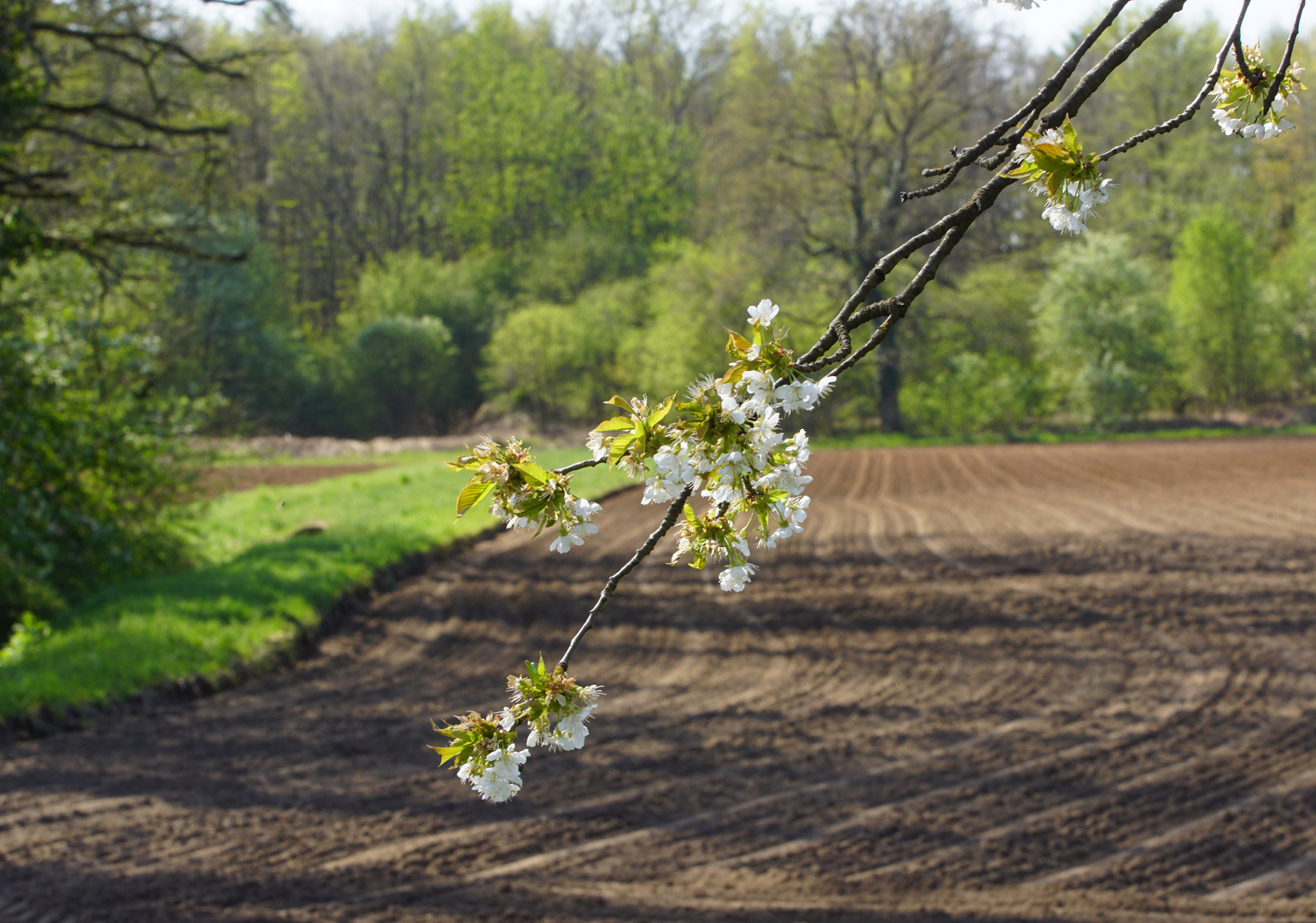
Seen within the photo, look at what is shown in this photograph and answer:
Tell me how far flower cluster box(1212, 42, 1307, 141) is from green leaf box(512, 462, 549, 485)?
1.34 m

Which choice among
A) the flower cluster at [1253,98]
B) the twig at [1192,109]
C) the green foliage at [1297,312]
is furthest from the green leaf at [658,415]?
the green foliage at [1297,312]

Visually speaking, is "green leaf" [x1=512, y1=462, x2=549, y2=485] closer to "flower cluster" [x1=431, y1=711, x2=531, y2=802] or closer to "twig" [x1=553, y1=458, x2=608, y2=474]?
"twig" [x1=553, y1=458, x2=608, y2=474]

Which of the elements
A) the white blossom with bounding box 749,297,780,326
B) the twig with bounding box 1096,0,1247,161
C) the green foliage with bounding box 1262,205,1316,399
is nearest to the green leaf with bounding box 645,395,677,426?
the white blossom with bounding box 749,297,780,326

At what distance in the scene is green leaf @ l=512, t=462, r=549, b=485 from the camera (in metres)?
1.42

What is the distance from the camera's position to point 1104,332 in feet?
106

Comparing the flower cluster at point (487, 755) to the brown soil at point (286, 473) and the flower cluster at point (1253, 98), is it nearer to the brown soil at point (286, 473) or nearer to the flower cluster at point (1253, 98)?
the flower cluster at point (1253, 98)

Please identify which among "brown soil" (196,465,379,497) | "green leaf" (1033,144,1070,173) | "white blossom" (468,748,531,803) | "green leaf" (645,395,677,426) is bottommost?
"brown soil" (196,465,379,497)

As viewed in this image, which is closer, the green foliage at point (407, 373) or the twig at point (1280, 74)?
the twig at point (1280, 74)

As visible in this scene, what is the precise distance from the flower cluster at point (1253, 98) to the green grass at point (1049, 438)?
27930 mm

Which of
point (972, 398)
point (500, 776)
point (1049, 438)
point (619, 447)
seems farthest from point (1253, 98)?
point (972, 398)

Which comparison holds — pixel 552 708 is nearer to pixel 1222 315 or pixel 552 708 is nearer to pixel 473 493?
pixel 473 493

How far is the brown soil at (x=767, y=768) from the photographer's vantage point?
4.70m

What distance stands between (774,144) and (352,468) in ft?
47.2

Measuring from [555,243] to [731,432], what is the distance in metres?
42.2
